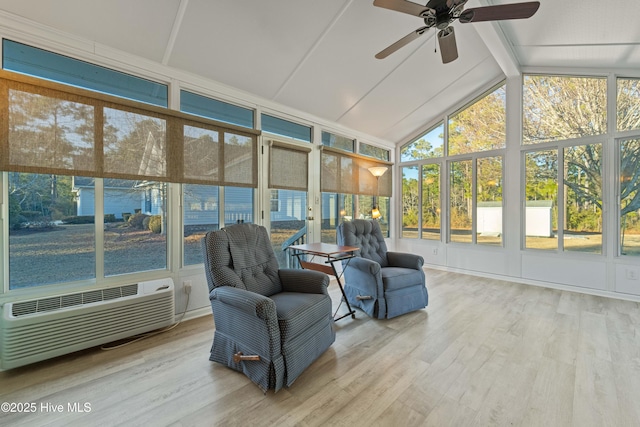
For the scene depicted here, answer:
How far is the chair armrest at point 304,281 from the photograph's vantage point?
2.26m

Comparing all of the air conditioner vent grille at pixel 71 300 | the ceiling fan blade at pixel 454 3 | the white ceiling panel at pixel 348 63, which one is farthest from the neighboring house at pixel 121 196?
the ceiling fan blade at pixel 454 3

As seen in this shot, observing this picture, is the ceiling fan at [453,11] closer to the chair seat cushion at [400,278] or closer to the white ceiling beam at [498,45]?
the white ceiling beam at [498,45]

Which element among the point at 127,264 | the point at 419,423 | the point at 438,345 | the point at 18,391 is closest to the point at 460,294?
the point at 438,345

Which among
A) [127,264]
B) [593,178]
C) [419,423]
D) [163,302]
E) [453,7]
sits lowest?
[419,423]

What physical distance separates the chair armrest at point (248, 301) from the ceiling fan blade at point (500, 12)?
242cm

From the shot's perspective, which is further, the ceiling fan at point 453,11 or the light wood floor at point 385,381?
the ceiling fan at point 453,11

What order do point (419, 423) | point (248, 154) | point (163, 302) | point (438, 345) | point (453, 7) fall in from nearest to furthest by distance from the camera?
point (419, 423) → point (453, 7) → point (438, 345) → point (163, 302) → point (248, 154)

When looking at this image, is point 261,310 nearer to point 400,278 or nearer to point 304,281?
point 304,281

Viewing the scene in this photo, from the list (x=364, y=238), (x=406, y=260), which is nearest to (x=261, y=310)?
(x=364, y=238)

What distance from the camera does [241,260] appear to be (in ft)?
7.39

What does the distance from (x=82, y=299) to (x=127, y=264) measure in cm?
47

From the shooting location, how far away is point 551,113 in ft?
13.5

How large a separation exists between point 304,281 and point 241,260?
0.55m

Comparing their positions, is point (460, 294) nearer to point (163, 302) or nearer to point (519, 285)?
point (519, 285)
